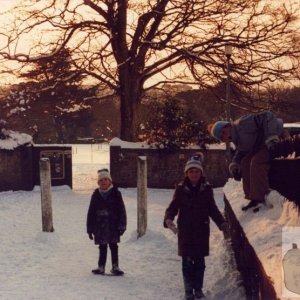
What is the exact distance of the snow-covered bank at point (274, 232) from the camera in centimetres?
342

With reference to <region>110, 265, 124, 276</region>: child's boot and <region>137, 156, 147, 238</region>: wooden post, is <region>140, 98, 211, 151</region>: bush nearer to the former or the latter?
<region>137, 156, 147, 238</region>: wooden post

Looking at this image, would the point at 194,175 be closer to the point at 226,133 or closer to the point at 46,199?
the point at 226,133

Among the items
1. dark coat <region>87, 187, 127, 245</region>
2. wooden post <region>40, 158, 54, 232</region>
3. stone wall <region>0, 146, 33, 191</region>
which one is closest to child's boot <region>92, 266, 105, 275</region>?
dark coat <region>87, 187, 127, 245</region>

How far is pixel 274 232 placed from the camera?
172 inches

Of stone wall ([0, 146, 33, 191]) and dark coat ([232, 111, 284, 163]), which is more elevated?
dark coat ([232, 111, 284, 163])

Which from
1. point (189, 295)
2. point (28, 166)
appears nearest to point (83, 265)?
point (189, 295)

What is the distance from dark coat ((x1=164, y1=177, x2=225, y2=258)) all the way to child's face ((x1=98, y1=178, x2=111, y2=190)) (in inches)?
53.4

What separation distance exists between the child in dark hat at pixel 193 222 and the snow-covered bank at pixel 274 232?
0.46 meters

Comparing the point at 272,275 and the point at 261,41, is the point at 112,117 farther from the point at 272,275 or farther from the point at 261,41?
the point at 272,275

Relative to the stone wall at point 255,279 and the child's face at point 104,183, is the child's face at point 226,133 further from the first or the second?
the child's face at point 104,183

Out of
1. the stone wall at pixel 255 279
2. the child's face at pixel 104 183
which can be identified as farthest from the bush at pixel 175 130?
the stone wall at pixel 255 279

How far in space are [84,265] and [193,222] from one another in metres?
2.42

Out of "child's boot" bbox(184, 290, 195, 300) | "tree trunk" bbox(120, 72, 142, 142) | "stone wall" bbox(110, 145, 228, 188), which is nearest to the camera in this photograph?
"child's boot" bbox(184, 290, 195, 300)

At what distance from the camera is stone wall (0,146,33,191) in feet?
54.9
